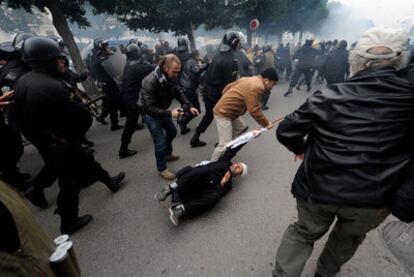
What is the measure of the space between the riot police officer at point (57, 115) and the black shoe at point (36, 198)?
78cm

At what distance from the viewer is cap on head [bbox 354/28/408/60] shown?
128 centimetres

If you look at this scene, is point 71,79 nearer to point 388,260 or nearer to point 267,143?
point 267,143

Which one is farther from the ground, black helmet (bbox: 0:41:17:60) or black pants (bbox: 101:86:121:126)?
black helmet (bbox: 0:41:17:60)

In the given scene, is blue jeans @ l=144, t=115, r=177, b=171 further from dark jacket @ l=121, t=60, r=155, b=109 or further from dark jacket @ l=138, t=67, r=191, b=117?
dark jacket @ l=121, t=60, r=155, b=109

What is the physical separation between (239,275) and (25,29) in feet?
150

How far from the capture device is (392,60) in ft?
4.23

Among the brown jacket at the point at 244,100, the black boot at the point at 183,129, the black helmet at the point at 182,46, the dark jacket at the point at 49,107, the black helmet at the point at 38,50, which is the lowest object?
the black boot at the point at 183,129

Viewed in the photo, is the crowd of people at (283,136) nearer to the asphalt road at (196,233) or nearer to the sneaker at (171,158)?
the sneaker at (171,158)

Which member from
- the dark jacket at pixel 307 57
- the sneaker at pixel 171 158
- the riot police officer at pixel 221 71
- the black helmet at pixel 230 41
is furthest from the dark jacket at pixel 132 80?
the dark jacket at pixel 307 57

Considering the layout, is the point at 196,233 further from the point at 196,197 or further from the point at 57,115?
the point at 57,115

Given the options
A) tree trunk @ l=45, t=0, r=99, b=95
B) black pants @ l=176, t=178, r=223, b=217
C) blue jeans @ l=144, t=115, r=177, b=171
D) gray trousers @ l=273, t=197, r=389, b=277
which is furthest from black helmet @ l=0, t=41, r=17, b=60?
tree trunk @ l=45, t=0, r=99, b=95

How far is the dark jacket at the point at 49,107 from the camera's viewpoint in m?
2.19

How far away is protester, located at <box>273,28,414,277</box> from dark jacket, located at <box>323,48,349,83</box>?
21.6 ft

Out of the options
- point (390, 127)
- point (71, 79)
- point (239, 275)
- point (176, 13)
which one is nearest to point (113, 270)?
point (239, 275)
